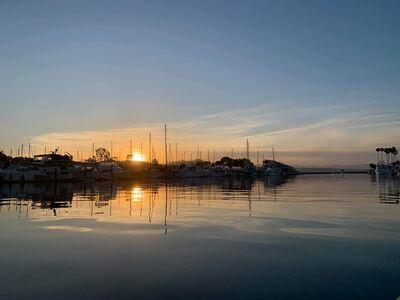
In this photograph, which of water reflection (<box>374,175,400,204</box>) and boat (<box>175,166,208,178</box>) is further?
boat (<box>175,166,208,178</box>)

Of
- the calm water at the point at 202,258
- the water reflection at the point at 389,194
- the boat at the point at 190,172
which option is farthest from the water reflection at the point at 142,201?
the boat at the point at 190,172

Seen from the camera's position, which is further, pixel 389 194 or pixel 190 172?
pixel 190 172

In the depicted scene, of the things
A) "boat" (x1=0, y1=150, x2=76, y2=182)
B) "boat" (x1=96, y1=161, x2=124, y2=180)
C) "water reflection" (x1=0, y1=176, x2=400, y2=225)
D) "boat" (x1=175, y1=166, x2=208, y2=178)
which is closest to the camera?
"water reflection" (x1=0, y1=176, x2=400, y2=225)

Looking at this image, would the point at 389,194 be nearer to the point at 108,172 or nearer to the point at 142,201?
the point at 142,201

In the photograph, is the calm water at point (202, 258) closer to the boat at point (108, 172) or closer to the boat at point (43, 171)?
the boat at point (43, 171)

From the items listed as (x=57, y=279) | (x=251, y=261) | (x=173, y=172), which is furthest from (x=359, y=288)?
(x=173, y=172)

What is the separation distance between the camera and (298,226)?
2056cm

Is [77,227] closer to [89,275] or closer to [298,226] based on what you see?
[89,275]

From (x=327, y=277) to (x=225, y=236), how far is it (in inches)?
287

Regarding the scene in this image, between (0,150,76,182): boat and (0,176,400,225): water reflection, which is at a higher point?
(0,150,76,182): boat

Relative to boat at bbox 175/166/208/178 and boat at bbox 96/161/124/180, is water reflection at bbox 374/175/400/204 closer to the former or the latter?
boat at bbox 96/161/124/180

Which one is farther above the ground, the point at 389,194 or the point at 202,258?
the point at 389,194

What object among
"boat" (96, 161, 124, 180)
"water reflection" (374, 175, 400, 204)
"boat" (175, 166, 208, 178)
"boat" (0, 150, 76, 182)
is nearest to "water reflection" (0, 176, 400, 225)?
"water reflection" (374, 175, 400, 204)

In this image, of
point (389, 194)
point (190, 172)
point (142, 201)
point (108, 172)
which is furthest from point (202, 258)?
point (190, 172)
